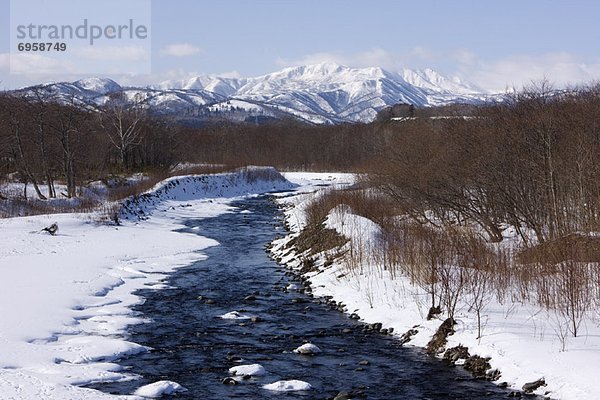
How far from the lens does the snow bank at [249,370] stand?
1116 centimetres

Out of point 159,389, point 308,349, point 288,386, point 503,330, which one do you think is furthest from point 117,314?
point 503,330

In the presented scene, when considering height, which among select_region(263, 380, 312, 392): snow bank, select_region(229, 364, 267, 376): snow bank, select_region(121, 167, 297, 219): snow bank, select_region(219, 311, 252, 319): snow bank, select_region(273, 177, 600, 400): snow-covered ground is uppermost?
select_region(121, 167, 297, 219): snow bank

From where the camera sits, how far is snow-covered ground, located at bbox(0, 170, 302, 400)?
10531mm

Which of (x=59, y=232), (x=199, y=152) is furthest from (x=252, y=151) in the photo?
(x=59, y=232)

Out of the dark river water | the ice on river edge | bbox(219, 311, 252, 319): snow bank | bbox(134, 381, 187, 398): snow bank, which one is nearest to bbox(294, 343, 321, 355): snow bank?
the dark river water

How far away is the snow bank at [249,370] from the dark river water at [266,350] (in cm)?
14

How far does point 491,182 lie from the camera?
22578 millimetres

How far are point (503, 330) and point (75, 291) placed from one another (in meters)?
11.0

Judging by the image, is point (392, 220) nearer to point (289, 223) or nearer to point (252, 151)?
point (289, 223)

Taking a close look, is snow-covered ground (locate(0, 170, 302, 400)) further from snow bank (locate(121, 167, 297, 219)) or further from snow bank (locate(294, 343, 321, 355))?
snow bank (locate(294, 343, 321, 355))

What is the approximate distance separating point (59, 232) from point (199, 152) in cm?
8222

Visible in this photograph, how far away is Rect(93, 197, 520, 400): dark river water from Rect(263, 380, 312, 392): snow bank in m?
0.15

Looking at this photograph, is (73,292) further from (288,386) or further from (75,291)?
(288,386)

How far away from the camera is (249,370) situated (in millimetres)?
11250
